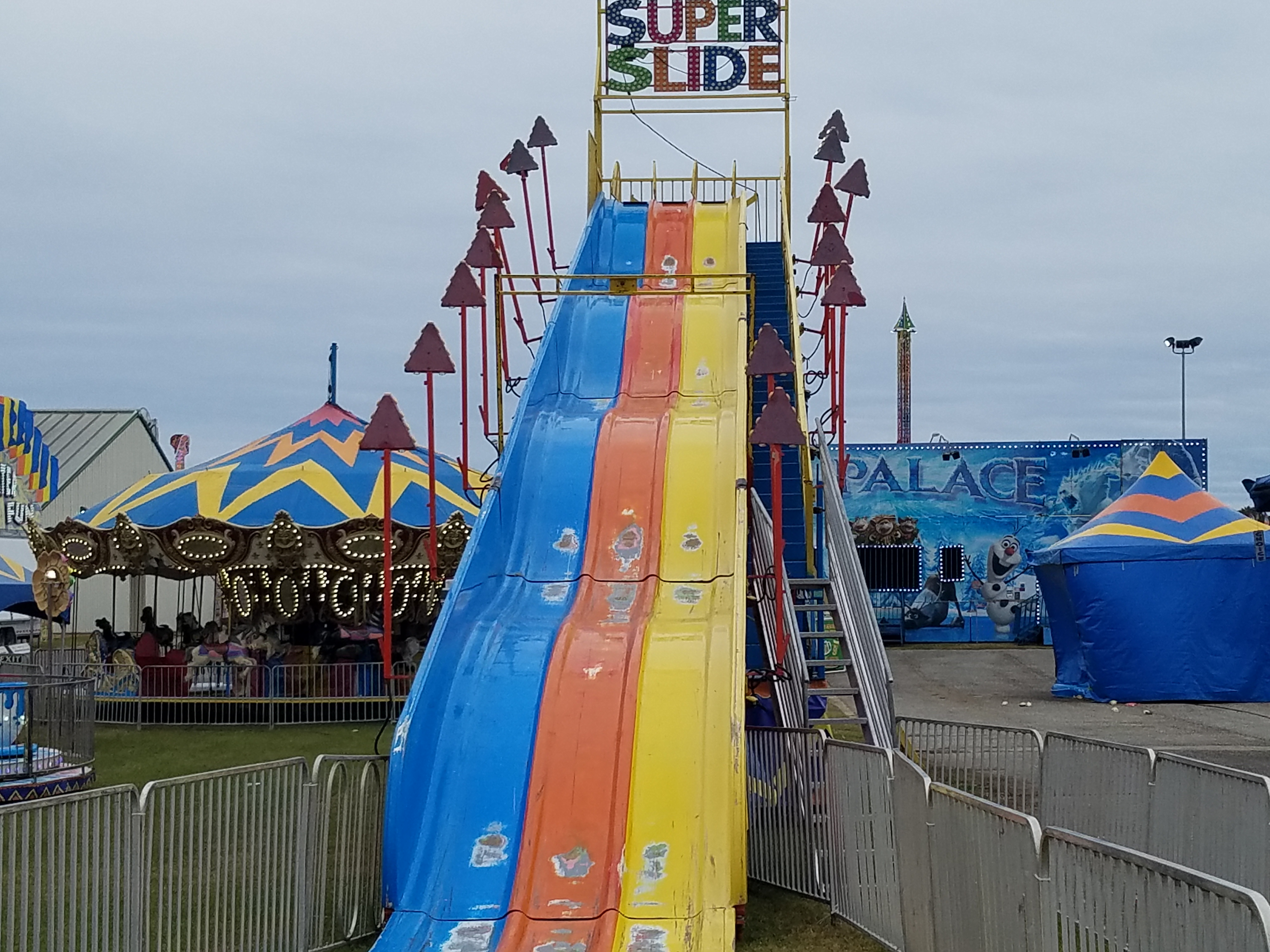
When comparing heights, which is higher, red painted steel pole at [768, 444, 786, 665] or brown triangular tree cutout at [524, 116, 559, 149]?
brown triangular tree cutout at [524, 116, 559, 149]

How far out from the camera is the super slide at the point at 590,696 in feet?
26.3

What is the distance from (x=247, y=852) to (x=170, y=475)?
15.0 m

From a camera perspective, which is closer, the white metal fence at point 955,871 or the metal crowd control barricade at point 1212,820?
the white metal fence at point 955,871

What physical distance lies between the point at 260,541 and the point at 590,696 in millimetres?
10906

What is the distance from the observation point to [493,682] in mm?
9766

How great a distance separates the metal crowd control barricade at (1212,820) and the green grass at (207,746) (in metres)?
9.10

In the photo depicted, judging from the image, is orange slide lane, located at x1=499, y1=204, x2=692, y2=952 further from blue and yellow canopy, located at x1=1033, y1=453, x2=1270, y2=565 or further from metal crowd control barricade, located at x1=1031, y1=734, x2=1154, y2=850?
blue and yellow canopy, located at x1=1033, y1=453, x2=1270, y2=565

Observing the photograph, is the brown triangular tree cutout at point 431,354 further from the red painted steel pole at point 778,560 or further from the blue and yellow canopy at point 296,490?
the blue and yellow canopy at point 296,490

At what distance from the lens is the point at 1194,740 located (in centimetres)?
1672

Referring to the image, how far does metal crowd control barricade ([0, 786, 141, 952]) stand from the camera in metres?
5.79

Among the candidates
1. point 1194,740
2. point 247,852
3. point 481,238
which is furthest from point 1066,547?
point 247,852

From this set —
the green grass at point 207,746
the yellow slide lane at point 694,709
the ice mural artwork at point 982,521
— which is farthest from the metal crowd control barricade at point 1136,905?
the ice mural artwork at point 982,521

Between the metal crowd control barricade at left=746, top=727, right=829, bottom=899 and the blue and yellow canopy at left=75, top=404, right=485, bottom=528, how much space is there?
30.7ft

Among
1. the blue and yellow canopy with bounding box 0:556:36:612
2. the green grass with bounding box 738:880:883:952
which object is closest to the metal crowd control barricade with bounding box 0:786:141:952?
the green grass with bounding box 738:880:883:952
